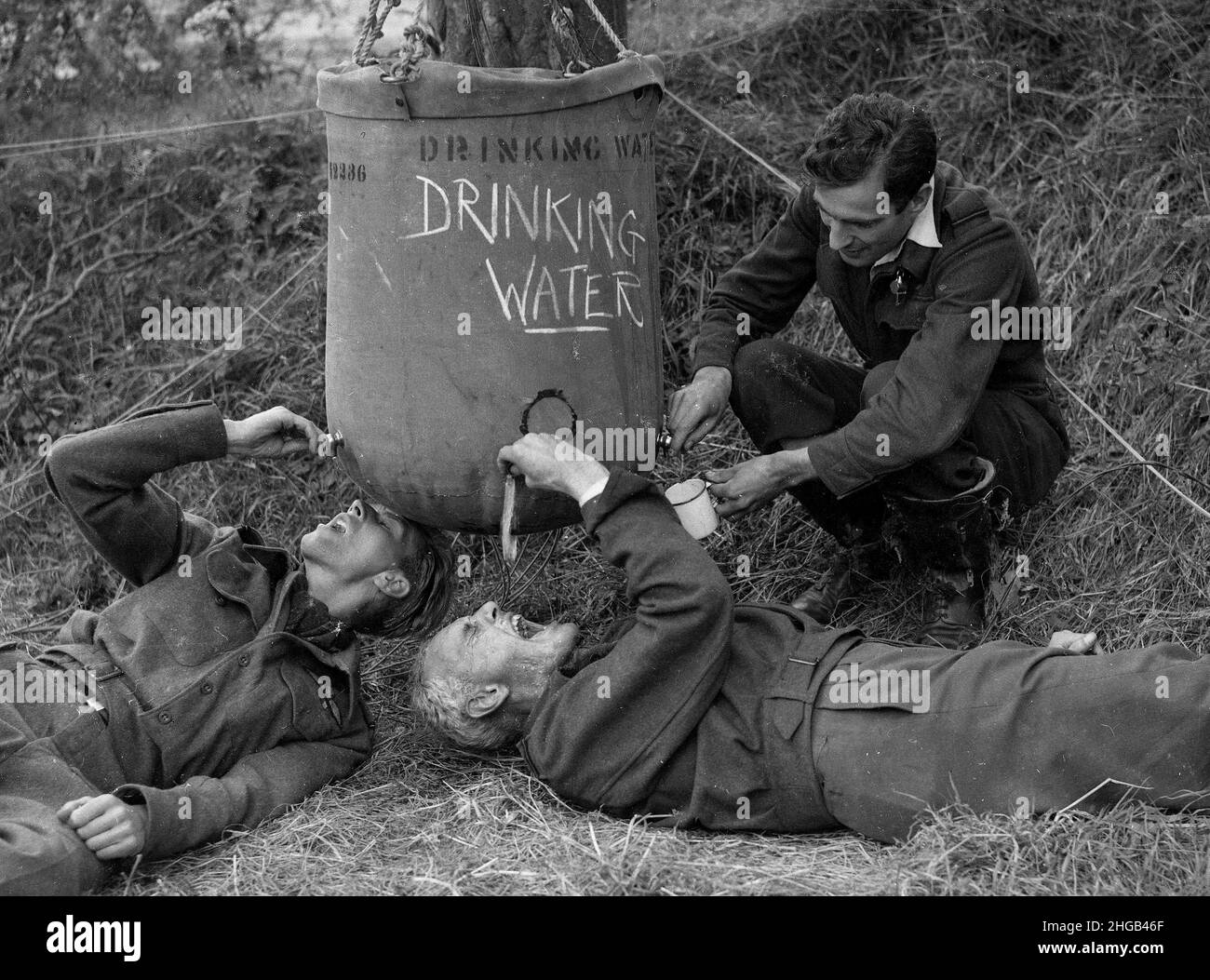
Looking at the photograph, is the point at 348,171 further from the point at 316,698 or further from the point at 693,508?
the point at 316,698

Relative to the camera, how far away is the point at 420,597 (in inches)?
145

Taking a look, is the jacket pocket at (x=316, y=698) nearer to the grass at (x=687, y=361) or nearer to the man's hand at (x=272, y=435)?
the grass at (x=687, y=361)

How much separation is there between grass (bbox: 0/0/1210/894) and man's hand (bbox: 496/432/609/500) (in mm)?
788

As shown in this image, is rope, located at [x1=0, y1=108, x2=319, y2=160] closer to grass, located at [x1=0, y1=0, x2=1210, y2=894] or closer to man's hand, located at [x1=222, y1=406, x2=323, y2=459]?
grass, located at [x1=0, y1=0, x2=1210, y2=894]

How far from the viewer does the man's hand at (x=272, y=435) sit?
3438 mm

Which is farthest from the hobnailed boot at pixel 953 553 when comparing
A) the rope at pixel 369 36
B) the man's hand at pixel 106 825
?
the man's hand at pixel 106 825

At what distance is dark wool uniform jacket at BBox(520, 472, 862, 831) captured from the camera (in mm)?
3104

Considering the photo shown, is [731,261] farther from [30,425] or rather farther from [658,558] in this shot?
[30,425]

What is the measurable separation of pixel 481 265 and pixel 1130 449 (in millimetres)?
2317

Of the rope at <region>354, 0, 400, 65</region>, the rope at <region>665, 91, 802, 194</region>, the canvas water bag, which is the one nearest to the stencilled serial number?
the canvas water bag

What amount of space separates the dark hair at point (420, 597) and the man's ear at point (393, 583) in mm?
15

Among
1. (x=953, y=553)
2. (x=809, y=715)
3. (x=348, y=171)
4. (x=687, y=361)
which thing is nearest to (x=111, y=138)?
(x=687, y=361)

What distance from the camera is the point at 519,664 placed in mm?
3385

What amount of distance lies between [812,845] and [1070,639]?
2.53 feet
